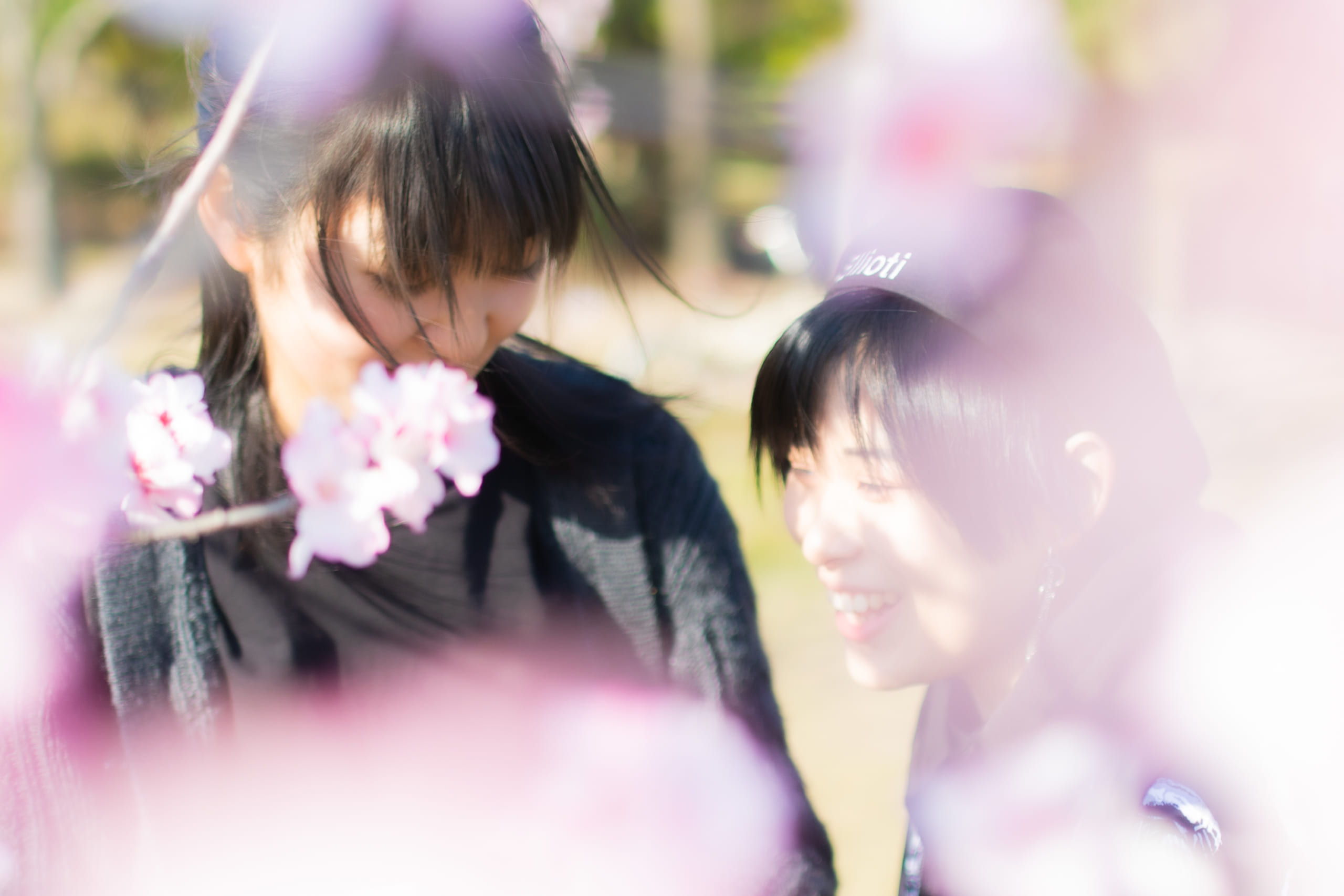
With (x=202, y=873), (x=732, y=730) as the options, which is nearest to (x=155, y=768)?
(x=202, y=873)

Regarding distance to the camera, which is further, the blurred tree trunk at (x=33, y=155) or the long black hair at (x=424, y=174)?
the blurred tree trunk at (x=33, y=155)

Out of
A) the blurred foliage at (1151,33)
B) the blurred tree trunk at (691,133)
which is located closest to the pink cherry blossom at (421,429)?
the blurred foliage at (1151,33)

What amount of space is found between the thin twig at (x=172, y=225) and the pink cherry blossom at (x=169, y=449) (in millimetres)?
91

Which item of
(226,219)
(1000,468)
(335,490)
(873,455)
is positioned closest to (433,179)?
(226,219)

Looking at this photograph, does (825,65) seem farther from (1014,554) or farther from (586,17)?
(1014,554)

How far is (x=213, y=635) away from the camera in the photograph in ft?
3.22

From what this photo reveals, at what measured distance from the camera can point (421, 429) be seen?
0.64 m

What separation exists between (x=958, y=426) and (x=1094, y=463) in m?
0.13

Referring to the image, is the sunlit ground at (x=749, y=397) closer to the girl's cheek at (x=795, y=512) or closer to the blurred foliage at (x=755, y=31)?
the girl's cheek at (x=795, y=512)

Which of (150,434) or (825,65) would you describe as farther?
(825,65)

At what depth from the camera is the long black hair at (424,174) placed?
88 centimetres

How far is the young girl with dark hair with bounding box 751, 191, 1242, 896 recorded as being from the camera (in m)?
0.90

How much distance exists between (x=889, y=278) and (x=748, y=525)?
9.23 ft

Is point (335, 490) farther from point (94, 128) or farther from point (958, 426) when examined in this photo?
point (94, 128)
